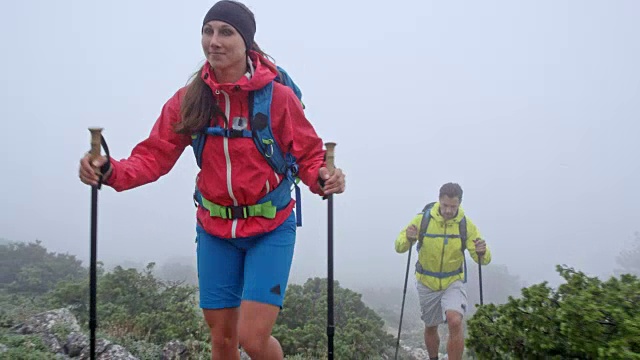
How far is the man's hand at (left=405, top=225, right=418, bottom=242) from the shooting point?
7457 millimetres

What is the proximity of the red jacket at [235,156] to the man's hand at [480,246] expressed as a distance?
4.42m

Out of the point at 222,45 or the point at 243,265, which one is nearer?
the point at 222,45

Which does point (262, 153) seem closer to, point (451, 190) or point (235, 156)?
point (235, 156)

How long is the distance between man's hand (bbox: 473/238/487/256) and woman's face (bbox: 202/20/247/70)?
16.2 feet

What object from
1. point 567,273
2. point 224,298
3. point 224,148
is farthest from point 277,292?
point 567,273

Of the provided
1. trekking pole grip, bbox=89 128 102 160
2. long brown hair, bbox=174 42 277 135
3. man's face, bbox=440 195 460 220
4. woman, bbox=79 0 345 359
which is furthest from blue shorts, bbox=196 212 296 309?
man's face, bbox=440 195 460 220

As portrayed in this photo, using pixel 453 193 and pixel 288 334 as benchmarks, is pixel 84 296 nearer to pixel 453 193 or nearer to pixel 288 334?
pixel 288 334

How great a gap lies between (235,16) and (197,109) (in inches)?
27.2

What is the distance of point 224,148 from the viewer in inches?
135

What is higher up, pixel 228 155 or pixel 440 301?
pixel 228 155

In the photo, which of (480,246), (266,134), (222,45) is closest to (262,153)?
(266,134)

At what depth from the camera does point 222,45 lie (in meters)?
3.50

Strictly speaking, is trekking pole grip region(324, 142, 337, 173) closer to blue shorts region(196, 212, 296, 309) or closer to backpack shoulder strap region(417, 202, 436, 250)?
blue shorts region(196, 212, 296, 309)

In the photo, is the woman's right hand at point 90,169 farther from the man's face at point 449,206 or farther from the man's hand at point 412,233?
the man's face at point 449,206
